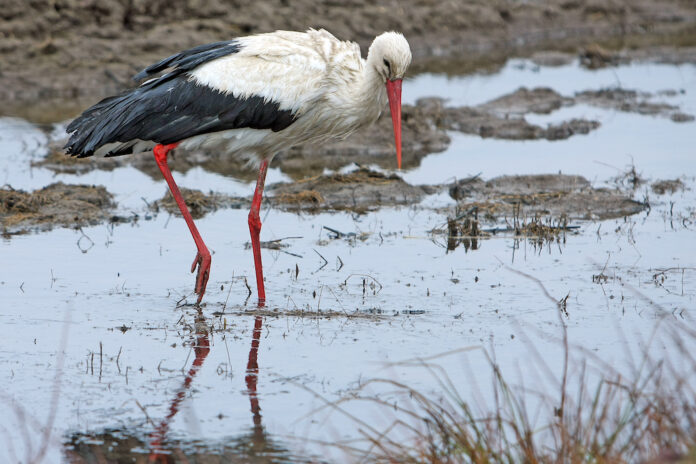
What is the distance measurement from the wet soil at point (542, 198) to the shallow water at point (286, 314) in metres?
0.25

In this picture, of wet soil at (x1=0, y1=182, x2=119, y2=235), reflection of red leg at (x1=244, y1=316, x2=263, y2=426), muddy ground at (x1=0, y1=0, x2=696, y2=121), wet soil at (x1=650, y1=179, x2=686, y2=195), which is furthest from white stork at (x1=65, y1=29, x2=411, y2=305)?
muddy ground at (x1=0, y1=0, x2=696, y2=121)

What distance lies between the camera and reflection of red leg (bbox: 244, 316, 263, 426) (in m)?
5.37

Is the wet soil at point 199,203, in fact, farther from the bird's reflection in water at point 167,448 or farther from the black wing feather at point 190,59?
the bird's reflection in water at point 167,448

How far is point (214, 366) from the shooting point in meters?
6.01

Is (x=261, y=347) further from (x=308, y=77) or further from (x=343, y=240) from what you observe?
(x=343, y=240)

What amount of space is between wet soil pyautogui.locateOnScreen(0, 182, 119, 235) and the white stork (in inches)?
72.5

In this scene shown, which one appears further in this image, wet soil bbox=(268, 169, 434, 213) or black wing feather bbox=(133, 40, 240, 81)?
wet soil bbox=(268, 169, 434, 213)

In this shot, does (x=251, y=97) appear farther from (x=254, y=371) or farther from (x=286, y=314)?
(x=254, y=371)

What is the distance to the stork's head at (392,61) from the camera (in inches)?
285

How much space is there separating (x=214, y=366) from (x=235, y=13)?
45.2ft

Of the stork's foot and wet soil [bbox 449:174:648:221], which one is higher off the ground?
wet soil [bbox 449:174:648:221]

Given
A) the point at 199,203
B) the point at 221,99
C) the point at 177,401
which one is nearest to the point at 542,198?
the point at 199,203

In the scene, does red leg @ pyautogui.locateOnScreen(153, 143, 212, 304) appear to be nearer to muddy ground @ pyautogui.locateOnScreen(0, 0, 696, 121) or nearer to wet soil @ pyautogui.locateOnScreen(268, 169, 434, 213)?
wet soil @ pyautogui.locateOnScreen(268, 169, 434, 213)

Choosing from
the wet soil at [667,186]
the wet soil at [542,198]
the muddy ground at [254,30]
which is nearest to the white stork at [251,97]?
the wet soil at [542,198]
